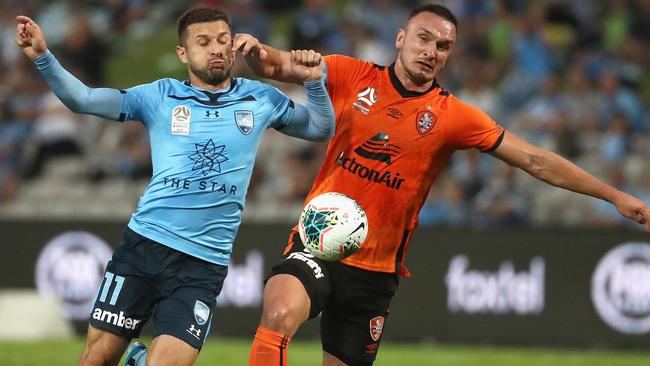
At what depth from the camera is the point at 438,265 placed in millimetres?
13719

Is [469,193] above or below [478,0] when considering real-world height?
below

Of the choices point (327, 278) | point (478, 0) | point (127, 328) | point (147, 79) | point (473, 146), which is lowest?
point (127, 328)

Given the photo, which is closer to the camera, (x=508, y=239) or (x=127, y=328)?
(x=127, y=328)

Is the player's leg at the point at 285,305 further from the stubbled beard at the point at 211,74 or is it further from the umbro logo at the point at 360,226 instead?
the stubbled beard at the point at 211,74

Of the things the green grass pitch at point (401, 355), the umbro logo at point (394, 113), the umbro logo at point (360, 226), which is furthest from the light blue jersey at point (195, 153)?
the green grass pitch at point (401, 355)

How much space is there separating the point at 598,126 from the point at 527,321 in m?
3.06

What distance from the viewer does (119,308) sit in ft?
22.7

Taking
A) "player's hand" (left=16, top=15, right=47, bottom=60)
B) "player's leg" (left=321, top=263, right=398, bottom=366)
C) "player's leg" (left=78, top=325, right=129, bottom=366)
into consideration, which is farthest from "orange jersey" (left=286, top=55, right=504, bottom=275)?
"player's hand" (left=16, top=15, right=47, bottom=60)

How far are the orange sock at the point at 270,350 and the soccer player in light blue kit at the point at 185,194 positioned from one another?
0.32 meters

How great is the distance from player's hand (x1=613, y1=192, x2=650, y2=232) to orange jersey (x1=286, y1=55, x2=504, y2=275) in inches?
33.4

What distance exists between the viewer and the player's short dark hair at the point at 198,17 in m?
7.19

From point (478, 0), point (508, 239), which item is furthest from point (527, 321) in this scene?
point (478, 0)

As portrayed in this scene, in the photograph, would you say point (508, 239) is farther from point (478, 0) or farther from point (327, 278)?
point (327, 278)

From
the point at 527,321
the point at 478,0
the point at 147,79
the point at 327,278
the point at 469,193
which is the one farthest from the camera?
the point at 147,79
